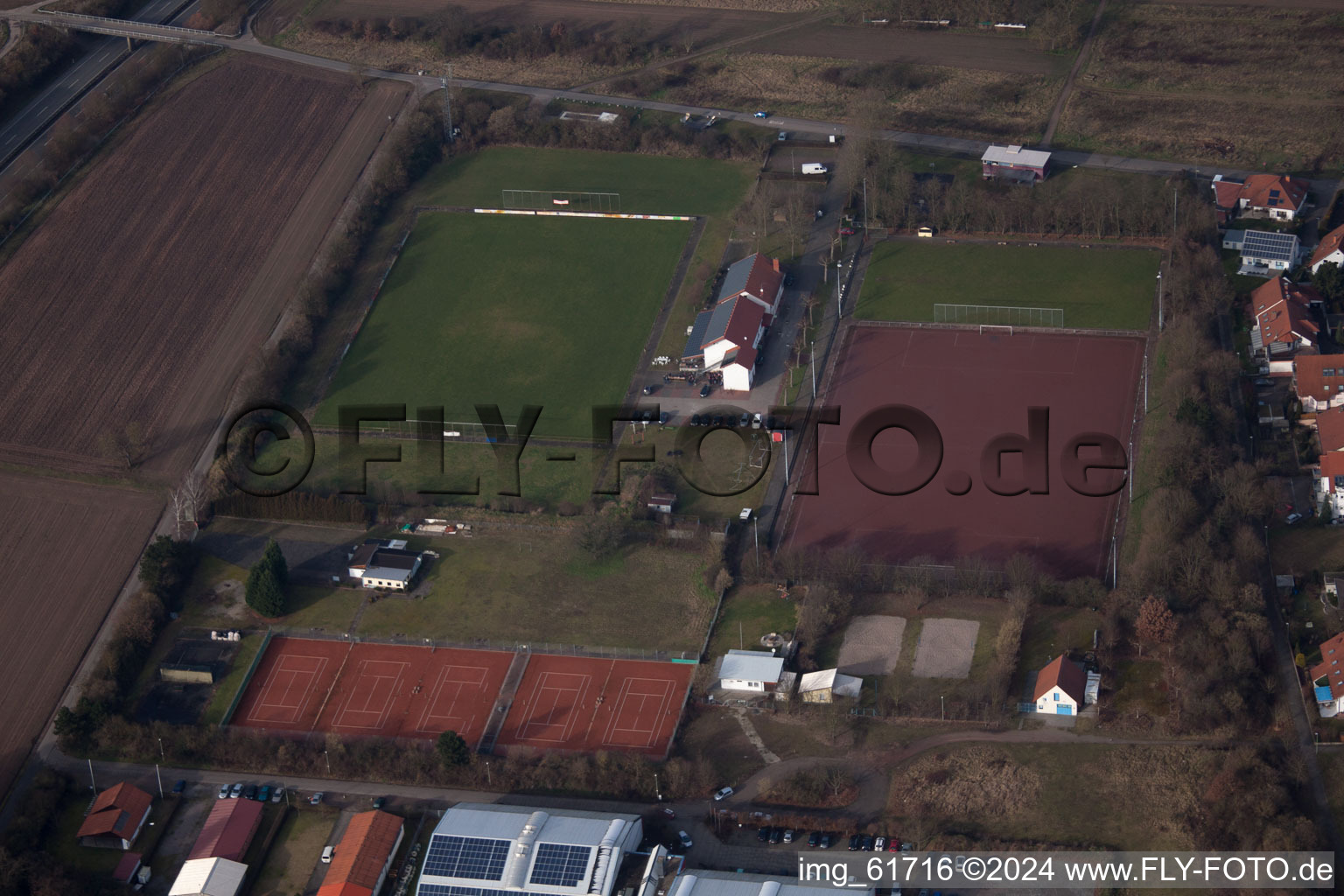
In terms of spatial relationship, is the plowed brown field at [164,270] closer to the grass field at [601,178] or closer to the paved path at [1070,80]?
the grass field at [601,178]

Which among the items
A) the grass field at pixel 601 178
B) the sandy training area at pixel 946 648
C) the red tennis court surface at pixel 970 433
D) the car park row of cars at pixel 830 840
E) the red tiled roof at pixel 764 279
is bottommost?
the car park row of cars at pixel 830 840

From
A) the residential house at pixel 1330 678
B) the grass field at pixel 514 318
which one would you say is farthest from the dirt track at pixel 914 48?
the residential house at pixel 1330 678

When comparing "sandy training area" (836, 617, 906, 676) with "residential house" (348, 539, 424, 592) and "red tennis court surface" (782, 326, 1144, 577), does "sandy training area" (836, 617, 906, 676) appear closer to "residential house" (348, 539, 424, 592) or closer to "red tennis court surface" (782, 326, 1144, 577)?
"red tennis court surface" (782, 326, 1144, 577)

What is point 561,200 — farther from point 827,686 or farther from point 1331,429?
point 1331,429

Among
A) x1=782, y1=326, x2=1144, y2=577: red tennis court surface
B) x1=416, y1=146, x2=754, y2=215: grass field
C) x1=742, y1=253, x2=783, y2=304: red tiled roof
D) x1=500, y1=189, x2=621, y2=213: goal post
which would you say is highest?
x1=416, y1=146, x2=754, y2=215: grass field

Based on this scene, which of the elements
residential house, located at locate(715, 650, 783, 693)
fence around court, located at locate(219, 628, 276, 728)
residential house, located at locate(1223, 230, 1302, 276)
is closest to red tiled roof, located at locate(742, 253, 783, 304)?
residential house, located at locate(1223, 230, 1302, 276)

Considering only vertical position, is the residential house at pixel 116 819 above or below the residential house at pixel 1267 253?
below
